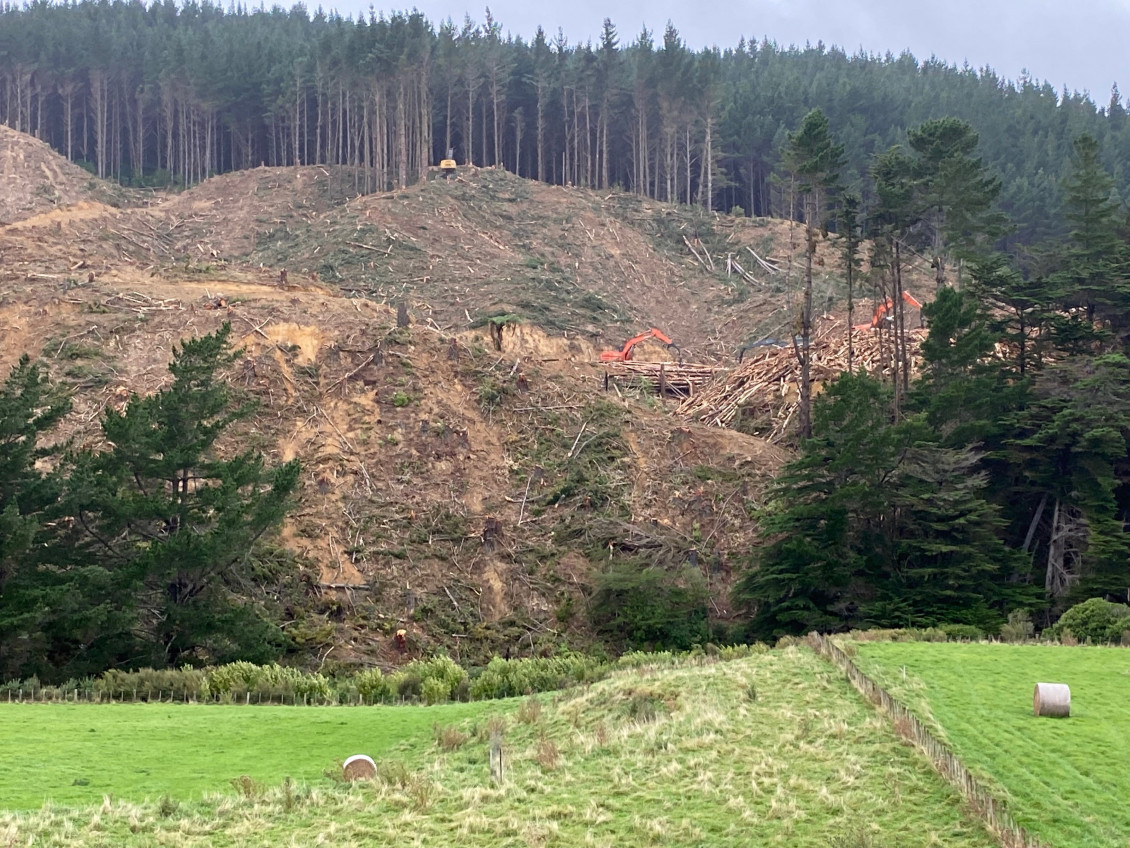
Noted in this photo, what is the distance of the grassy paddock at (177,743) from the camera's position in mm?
16781

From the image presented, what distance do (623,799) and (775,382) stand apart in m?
32.3

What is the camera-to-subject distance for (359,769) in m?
17.2

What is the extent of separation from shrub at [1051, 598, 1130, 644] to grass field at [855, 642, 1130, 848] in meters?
2.54

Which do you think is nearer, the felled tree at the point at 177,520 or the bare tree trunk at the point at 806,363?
the felled tree at the point at 177,520

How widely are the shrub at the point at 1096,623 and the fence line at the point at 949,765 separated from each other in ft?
28.7

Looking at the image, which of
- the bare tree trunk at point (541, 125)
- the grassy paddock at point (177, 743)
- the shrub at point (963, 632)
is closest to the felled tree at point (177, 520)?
the grassy paddock at point (177, 743)

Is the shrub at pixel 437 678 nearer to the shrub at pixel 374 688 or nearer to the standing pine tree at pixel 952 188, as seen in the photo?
the shrub at pixel 374 688

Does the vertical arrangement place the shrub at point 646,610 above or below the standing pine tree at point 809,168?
below

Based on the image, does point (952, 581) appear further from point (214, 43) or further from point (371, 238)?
point (214, 43)

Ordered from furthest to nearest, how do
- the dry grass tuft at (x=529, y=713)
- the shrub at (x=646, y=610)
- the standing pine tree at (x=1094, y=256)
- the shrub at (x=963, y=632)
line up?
the standing pine tree at (x=1094, y=256) < the shrub at (x=646, y=610) < the shrub at (x=963, y=632) < the dry grass tuft at (x=529, y=713)

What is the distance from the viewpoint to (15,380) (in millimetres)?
31109

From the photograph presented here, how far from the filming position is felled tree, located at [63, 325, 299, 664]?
28.7 m

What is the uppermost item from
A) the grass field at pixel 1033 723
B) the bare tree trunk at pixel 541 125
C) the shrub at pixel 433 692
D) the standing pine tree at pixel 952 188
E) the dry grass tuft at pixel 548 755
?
the bare tree trunk at pixel 541 125

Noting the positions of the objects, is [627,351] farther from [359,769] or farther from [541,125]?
[541,125]
